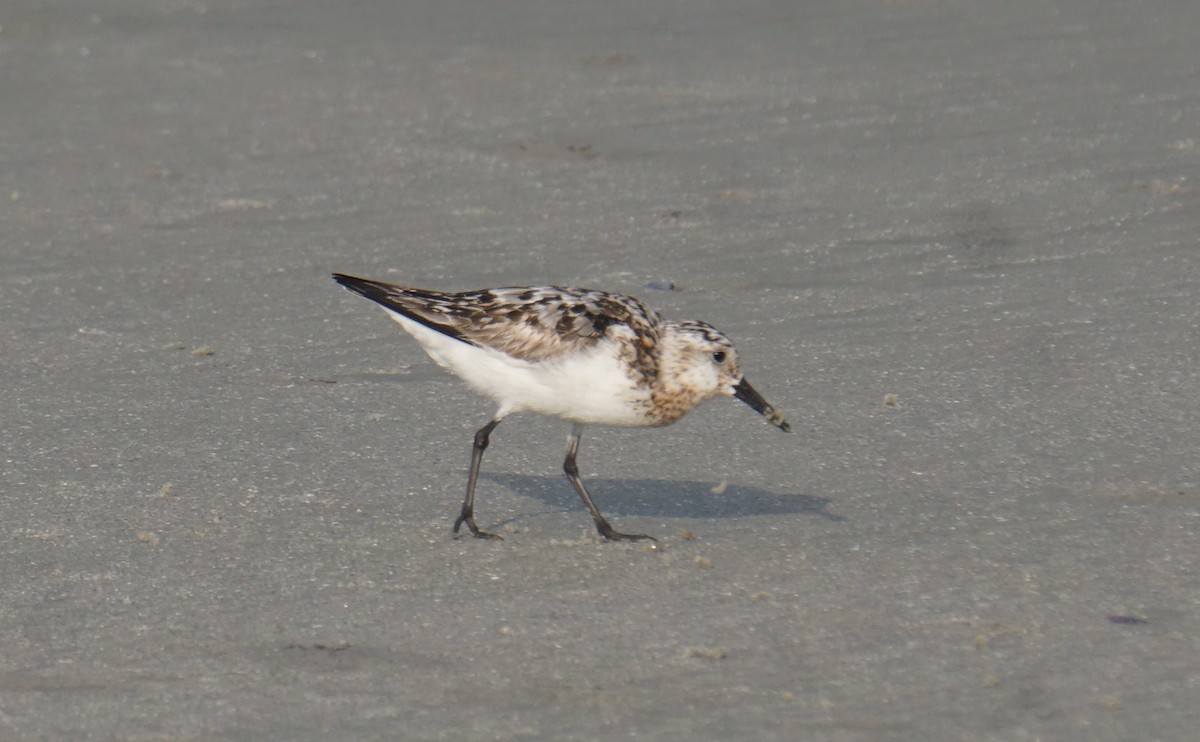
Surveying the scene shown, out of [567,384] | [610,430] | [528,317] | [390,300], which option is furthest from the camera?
[610,430]

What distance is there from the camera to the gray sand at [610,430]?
4652mm

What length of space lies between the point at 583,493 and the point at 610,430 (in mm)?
1044

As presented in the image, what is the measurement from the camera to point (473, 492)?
19.0 ft

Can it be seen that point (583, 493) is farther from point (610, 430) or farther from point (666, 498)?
point (610, 430)

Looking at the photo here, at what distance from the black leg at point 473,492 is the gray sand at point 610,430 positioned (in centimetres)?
15

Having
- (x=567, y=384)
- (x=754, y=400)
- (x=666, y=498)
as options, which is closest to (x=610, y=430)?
(x=666, y=498)

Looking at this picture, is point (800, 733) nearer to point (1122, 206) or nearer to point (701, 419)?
point (701, 419)

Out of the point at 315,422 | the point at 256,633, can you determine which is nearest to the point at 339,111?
the point at 315,422

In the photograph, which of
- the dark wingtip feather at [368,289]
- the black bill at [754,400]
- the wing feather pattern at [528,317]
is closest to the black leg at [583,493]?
the wing feather pattern at [528,317]

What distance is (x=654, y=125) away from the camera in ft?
34.5

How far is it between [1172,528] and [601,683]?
2.12 metres

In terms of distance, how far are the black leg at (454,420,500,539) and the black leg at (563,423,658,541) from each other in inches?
11.2

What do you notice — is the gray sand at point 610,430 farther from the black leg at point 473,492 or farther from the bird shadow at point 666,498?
the black leg at point 473,492

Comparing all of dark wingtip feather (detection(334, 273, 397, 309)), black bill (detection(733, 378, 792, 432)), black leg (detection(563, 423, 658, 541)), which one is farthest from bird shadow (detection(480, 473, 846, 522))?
dark wingtip feather (detection(334, 273, 397, 309))
